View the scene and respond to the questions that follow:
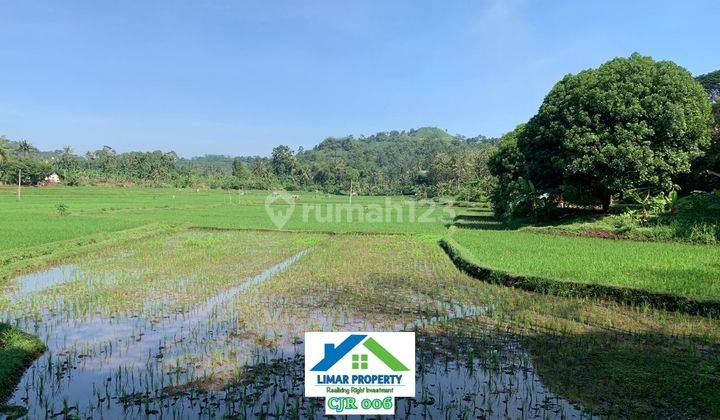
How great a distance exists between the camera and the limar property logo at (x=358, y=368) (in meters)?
4.32

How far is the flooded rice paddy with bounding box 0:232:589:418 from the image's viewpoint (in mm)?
5492

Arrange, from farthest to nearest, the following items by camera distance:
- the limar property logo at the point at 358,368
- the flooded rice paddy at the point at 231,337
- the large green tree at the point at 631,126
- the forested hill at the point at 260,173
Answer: the forested hill at the point at 260,173 → the large green tree at the point at 631,126 → the flooded rice paddy at the point at 231,337 → the limar property logo at the point at 358,368

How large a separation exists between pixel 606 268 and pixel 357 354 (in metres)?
10.5

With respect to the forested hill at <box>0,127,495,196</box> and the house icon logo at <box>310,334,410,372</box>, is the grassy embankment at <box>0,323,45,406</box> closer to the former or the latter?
the house icon logo at <box>310,334,410,372</box>

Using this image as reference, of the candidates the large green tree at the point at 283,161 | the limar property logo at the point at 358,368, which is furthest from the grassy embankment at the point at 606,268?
the large green tree at the point at 283,161

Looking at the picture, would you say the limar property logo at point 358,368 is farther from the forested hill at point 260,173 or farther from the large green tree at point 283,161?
the large green tree at point 283,161

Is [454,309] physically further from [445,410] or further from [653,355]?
[445,410]

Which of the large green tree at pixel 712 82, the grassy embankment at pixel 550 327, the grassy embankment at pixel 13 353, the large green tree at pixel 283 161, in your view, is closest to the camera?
the grassy embankment at pixel 550 327

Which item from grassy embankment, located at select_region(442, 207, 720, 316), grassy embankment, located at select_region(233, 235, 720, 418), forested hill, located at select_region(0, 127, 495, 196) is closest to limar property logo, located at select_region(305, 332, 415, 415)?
grassy embankment, located at select_region(233, 235, 720, 418)

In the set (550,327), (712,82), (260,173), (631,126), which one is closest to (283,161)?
(260,173)

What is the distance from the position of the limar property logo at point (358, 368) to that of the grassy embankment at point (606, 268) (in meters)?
7.69

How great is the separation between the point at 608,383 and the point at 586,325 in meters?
2.74

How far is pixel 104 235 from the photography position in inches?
827

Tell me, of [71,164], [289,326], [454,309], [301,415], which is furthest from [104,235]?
[71,164]
